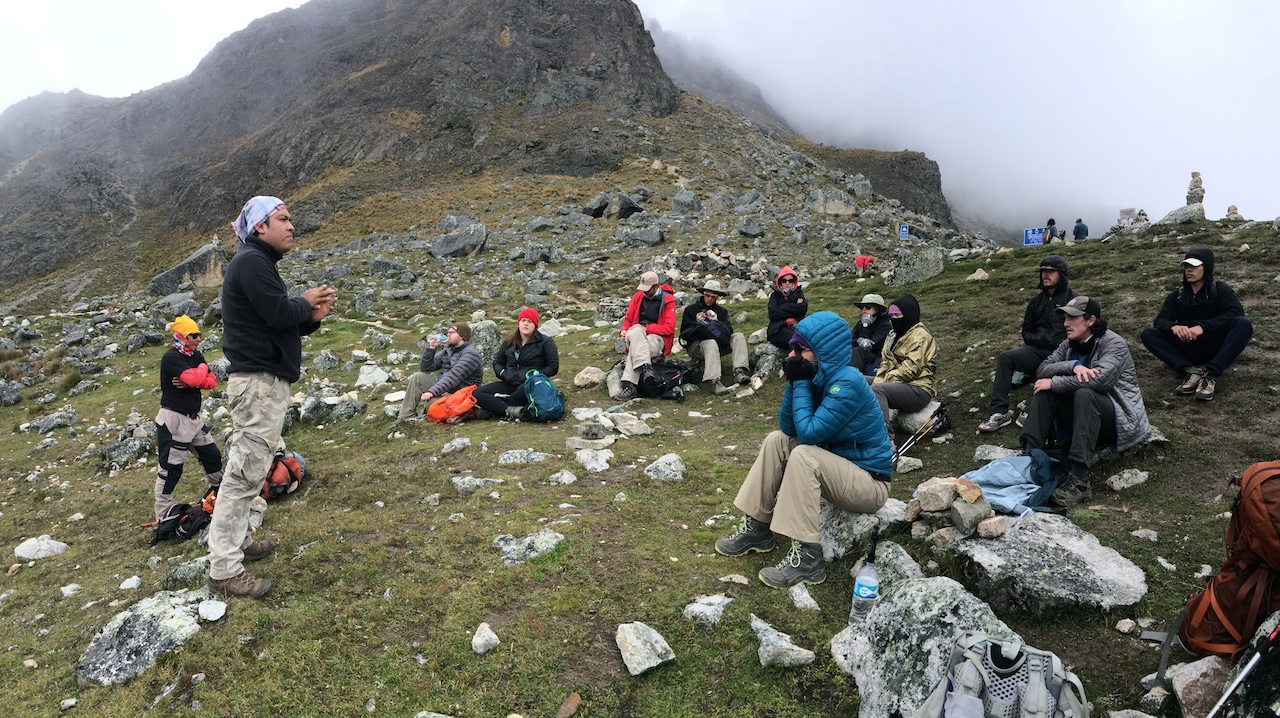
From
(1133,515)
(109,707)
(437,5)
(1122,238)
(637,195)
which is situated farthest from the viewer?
(437,5)

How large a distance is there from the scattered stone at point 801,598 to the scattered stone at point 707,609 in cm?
50

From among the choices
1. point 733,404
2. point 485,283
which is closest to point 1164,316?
point 733,404

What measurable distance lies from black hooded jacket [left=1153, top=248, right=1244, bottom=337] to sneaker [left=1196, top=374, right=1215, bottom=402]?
2.07 feet

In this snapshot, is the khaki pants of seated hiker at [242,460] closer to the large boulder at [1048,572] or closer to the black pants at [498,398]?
the large boulder at [1048,572]

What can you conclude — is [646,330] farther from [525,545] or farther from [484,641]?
[484,641]

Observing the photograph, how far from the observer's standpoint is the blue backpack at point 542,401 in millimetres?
10398

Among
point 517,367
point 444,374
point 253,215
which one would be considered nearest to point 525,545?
point 253,215

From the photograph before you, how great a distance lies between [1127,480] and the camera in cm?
603

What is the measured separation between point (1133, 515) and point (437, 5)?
299ft

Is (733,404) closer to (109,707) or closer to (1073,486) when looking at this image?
(1073,486)

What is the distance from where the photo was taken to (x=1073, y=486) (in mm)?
5914

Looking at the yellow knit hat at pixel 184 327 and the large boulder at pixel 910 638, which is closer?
the large boulder at pixel 910 638

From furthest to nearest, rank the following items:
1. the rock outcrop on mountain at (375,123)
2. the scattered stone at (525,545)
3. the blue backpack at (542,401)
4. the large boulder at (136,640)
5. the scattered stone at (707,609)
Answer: the rock outcrop on mountain at (375,123)
the blue backpack at (542,401)
the scattered stone at (525,545)
the scattered stone at (707,609)
the large boulder at (136,640)

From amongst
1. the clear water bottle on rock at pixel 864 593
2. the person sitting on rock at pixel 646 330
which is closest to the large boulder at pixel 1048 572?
the clear water bottle on rock at pixel 864 593
